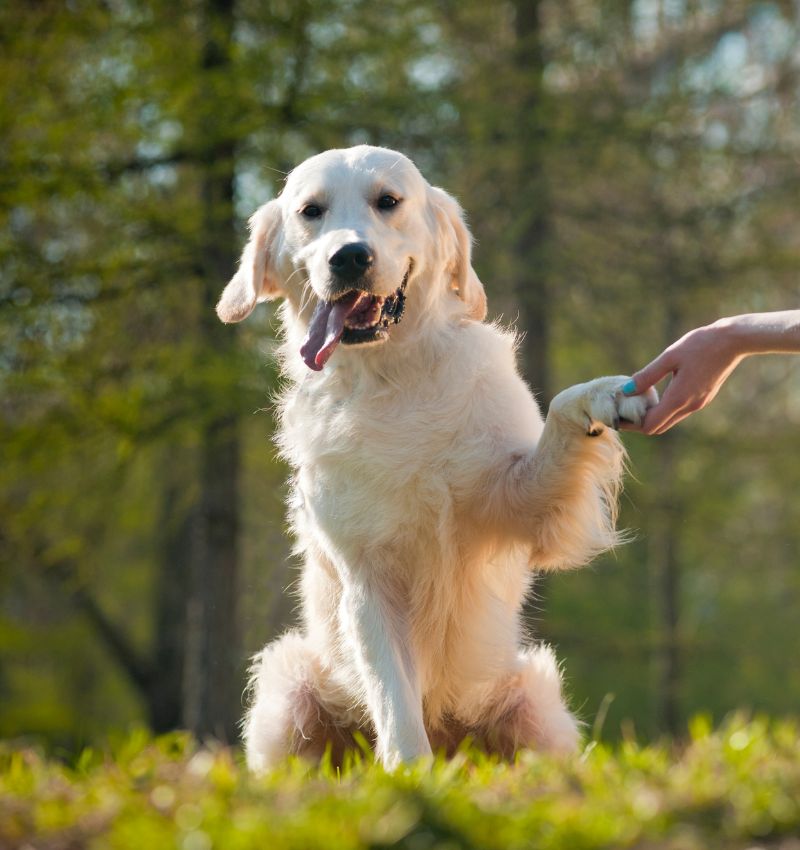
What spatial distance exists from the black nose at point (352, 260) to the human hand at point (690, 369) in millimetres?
1029

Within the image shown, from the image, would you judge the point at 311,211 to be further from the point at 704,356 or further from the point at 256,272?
the point at 704,356

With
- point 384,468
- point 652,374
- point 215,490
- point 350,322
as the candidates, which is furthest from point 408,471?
point 215,490

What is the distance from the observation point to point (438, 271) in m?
4.46

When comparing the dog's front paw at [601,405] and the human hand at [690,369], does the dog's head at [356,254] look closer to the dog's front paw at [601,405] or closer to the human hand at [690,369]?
the dog's front paw at [601,405]

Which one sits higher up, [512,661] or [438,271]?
[438,271]

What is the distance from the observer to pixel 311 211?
4379 millimetres

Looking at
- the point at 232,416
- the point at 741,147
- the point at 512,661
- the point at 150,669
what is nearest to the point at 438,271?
the point at 512,661

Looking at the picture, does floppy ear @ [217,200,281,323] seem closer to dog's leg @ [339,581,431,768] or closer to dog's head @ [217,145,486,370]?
dog's head @ [217,145,486,370]

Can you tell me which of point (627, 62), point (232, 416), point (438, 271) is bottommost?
point (232, 416)

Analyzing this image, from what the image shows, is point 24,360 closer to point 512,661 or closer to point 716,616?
point 512,661

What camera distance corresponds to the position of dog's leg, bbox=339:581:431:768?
3934mm

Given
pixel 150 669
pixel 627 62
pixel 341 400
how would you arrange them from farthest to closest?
pixel 150 669
pixel 627 62
pixel 341 400

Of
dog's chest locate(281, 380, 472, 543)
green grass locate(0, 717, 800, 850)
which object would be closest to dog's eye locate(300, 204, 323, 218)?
dog's chest locate(281, 380, 472, 543)

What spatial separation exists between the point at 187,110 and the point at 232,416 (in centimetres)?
231
